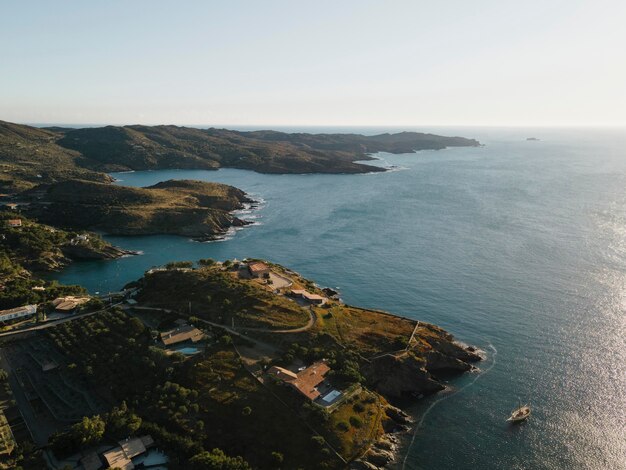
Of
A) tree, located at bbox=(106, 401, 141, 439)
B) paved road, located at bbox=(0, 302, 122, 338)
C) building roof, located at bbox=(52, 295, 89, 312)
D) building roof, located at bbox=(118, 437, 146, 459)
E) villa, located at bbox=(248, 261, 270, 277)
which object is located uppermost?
villa, located at bbox=(248, 261, 270, 277)

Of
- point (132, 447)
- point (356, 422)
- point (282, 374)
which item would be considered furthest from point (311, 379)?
point (132, 447)

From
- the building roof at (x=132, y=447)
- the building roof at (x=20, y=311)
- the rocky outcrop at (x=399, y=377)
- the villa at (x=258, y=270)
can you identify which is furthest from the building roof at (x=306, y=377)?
the building roof at (x=20, y=311)

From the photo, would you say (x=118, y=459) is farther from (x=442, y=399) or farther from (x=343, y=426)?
(x=442, y=399)

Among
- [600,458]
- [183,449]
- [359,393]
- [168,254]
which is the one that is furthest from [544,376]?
[168,254]

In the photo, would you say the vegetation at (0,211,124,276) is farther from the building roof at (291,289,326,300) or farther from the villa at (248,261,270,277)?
the building roof at (291,289,326,300)

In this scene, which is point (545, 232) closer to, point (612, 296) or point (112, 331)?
point (612, 296)

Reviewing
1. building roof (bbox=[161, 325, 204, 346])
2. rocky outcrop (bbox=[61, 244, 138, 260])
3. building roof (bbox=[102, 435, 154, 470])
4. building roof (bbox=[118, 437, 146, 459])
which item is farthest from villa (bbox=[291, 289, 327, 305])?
rocky outcrop (bbox=[61, 244, 138, 260])

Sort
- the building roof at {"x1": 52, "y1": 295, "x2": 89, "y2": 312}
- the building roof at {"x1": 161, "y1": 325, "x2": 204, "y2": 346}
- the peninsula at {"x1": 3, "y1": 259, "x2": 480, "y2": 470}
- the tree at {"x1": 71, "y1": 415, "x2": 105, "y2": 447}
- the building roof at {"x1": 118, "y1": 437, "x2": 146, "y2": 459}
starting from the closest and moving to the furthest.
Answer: the building roof at {"x1": 118, "y1": 437, "x2": 146, "y2": 459} < the tree at {"x1": 71, "y1": 415, "x2": 105, "y2": 447} < the peninsula at {"x1": 3, "y1": 259, "x2": 480, "y2": 470} < the building roof at {"x1": 161, "y1": 325, "x2": 204, "y2": 346} < the building roof at {"x1": 52, "y1": 295, "x2": 89, "y2": 312}
